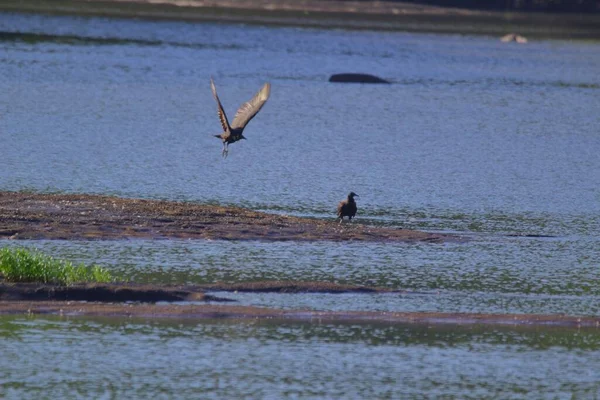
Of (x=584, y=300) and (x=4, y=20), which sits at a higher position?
(x=4, y=20)

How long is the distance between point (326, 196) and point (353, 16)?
77795 mm

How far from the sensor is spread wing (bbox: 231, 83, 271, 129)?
54.9ft

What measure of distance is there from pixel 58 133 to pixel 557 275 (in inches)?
606

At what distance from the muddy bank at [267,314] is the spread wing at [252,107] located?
458cm

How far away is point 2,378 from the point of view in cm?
1069

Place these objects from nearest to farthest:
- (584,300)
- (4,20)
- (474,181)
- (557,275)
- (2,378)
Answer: (2,378), (584,300), (557,275), (474,181), (4,20)

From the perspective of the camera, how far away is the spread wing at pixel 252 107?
16.7 meters

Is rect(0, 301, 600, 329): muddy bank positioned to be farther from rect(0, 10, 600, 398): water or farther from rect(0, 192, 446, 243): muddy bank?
rect(0, 192, 446, 243): muddy bank

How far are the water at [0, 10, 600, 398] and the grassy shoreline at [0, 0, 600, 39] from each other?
35.3 meters

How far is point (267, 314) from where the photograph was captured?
12445 millimetres

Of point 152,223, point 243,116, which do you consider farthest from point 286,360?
point 243,116

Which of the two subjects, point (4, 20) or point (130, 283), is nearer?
point (130, 283)

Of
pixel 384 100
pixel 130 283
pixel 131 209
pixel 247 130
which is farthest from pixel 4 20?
pixel 130 283

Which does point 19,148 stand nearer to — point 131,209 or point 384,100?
point 131,209
